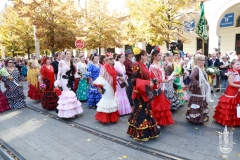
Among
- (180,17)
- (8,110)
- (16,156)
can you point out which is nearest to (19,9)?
(8,110)

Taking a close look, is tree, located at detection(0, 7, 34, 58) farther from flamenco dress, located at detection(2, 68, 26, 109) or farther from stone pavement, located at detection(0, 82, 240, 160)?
stone pavement, located at detection(0, 82, 240, 160)

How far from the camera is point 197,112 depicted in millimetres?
5191

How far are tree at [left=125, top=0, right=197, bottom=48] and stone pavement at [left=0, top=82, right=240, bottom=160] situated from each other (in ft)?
26.9

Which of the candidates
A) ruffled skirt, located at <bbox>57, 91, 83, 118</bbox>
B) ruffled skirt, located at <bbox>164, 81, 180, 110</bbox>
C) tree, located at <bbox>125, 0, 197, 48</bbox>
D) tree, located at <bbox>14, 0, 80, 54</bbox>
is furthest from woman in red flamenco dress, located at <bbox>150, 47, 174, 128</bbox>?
tree, located at <bbox>14, 0, 80, 54</bbox>

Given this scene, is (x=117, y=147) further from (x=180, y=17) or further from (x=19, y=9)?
(x=19, y=9)

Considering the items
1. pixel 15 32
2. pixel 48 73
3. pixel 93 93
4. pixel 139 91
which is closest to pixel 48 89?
pixel 48 73

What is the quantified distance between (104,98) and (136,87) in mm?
1832

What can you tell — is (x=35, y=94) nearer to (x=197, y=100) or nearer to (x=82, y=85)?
(x=82, y=85)

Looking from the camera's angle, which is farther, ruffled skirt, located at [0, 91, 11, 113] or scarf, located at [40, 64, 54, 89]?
ruffled skirt, located at [0, 91, 11, 113]

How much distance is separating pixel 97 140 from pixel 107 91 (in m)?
1.47

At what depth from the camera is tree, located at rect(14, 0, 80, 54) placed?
14.3 meters

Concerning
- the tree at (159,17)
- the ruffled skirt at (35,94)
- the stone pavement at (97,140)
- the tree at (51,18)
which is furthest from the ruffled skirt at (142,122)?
the tree at (51,18)

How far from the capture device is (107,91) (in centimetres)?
564

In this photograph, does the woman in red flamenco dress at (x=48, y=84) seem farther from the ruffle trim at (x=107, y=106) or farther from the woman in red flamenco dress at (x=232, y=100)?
the woman in red flamenco dress at (x=232, y=100)
